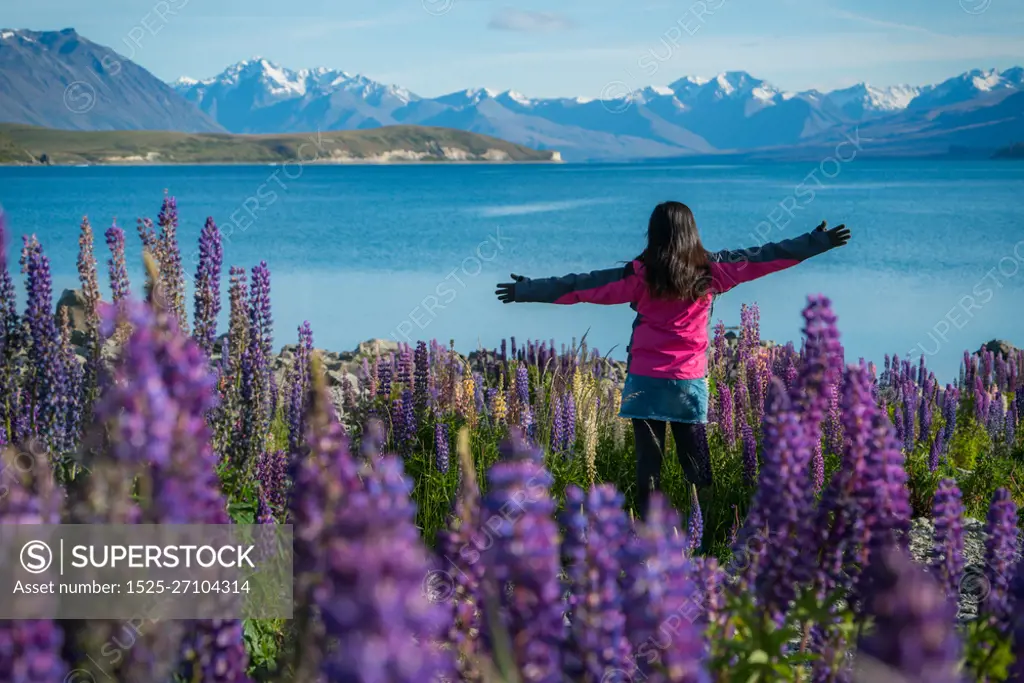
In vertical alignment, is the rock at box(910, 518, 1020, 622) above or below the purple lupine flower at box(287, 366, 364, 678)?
below

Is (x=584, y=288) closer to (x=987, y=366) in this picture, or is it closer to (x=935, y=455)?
(x=935, y=455)

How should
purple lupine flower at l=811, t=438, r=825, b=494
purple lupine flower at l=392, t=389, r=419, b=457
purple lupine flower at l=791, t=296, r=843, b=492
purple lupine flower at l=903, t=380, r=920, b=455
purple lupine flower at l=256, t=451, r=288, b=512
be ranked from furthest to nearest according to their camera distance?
purple lupine flower at l=903, t=380, r=920, b=455
purple lupine flower at l=392, t=389, r=419, b=457
purple lupine flower at l=811, t=438, r=825, b=494
purple lupine flower at l=256, t=451, r=288, b=512
purple lupine flower at l=791, t=296, r=843, b=492

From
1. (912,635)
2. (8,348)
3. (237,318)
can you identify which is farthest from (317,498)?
(8,348)

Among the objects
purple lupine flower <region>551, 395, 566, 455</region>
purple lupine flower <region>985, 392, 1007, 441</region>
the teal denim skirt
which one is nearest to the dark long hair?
the teal denim skirt

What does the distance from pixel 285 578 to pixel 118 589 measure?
8.56 ft

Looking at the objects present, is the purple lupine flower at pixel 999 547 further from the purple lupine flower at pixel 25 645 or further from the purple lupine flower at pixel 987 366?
the purple lupine flower at pixel 987 366

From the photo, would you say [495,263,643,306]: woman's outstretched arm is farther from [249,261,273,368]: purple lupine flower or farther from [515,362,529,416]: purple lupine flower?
[249,261,273,368]: purple lupine flower

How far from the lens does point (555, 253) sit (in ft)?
142

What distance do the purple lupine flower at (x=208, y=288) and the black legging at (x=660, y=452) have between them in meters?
3.13

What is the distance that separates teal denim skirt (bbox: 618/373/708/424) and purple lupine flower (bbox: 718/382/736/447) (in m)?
0.82

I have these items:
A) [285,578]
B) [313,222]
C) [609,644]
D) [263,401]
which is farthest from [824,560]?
[313,222]

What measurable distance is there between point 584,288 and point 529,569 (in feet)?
17.3

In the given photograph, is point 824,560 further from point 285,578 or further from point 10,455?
point 285,578

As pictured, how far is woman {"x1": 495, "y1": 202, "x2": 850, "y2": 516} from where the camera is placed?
22.3ft
